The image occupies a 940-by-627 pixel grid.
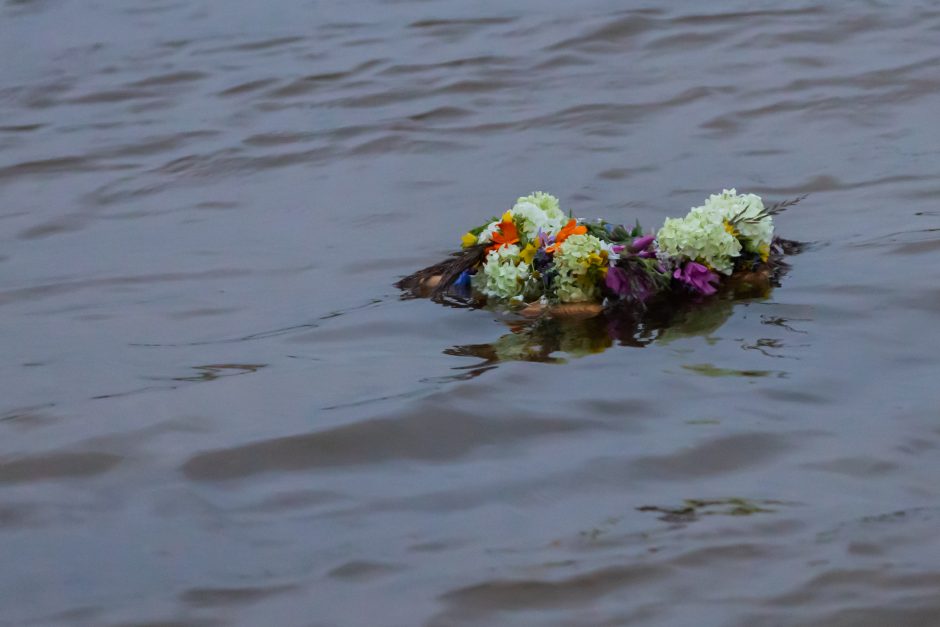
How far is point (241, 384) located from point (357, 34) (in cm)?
765

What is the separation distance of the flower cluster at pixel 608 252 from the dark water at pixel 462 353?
0.25 meters

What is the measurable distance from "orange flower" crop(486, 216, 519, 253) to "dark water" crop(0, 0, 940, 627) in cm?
39

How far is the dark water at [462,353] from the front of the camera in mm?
3615

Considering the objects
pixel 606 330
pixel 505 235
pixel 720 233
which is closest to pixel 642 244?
pixel 720 233

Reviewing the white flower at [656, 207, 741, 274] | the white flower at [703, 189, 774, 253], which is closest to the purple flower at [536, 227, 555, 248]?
the white flower at [656, 207, 741, 274]

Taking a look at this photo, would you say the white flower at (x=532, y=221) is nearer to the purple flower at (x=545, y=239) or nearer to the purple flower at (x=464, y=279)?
the purple flower at (x=545, y=239)

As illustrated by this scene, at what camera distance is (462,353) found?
5.42 metres

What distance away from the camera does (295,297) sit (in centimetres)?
673

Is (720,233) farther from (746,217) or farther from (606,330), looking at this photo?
(606,330)

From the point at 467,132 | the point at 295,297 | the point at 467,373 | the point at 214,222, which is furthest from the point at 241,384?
the point at 467,132

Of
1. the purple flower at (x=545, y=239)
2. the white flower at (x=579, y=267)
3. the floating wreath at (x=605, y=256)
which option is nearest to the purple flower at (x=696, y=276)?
the floating wreath at (x=605, y=256)

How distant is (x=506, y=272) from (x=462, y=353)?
47 centimetres

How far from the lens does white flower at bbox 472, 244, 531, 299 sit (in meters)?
5.69

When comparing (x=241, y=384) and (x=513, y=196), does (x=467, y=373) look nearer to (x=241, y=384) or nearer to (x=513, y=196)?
(x=241, y=384)
